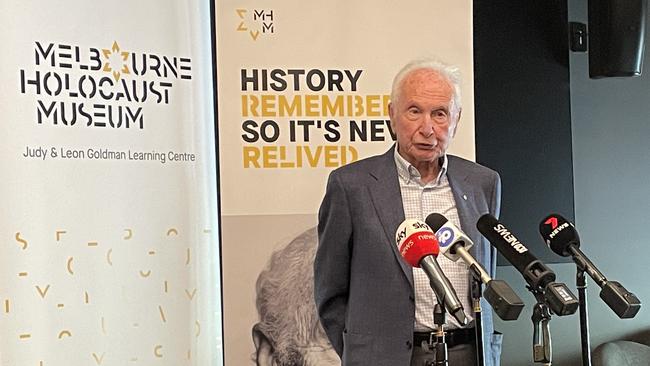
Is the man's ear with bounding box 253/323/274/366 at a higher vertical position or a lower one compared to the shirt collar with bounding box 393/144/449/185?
lower

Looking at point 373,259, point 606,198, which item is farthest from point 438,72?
point 606,198

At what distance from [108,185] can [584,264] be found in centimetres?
146

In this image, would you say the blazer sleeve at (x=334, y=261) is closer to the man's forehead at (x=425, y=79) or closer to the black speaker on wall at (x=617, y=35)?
the man's forehead at (x=425, y=79)

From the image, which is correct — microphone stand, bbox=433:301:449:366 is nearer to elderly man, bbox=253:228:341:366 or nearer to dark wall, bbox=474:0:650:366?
elderly man, bbox=253:228:341:366

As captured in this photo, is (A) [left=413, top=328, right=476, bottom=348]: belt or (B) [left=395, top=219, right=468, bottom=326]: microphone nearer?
(B) [left=395, top=219, right=468, bottom=326]: microphone

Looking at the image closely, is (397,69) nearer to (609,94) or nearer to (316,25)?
(316,25)

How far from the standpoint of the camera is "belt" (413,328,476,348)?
2400mm

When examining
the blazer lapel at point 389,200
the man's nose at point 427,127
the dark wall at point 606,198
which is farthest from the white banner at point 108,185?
the dark wall at point 606,198

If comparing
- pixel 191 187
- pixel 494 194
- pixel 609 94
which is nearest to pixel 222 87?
pixel 191 187

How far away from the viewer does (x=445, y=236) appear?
1.92 meters

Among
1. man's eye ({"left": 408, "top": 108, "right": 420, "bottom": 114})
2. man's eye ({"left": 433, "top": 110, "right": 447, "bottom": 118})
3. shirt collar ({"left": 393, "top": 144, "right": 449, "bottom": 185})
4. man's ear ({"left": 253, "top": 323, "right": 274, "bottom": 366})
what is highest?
man's eye ({"left": 408, "top": 108, "right": 420, "bottom": 114})

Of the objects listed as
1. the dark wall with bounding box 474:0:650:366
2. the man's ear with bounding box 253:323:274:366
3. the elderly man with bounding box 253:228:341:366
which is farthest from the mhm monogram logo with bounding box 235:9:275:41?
the dark wall with bounding box 474:0:650:366

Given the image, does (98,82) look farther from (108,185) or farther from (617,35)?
(617,35)

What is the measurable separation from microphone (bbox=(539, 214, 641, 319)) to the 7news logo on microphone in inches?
13.1
